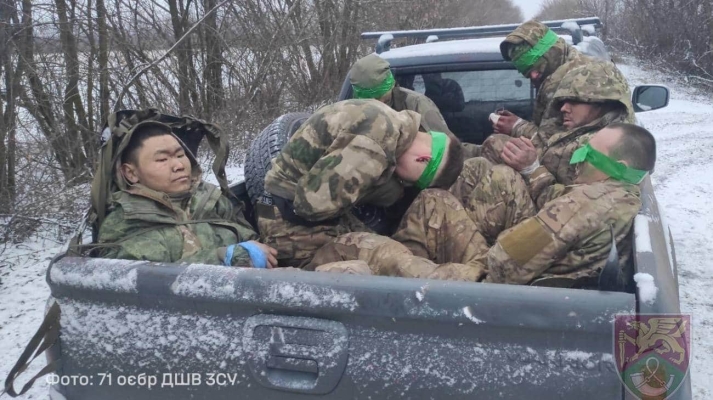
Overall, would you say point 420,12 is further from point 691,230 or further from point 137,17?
point 691,230

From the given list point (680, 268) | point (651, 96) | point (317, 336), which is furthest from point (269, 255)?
point (680, 268)

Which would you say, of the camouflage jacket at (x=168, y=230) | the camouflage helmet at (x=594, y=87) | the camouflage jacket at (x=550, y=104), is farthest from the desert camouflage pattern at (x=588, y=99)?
the camouflage jacket at (x=168, y=230)

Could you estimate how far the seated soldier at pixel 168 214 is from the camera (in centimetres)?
218

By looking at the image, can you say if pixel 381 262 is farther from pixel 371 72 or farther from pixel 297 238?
pixel 371 72

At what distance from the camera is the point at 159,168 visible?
2.53 meters

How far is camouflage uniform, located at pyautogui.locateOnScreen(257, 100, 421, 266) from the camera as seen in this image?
2.24m

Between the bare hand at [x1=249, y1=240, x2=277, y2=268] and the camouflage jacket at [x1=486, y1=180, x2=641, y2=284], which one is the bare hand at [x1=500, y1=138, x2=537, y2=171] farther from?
the bare hand at [x1=249, y1=240, x2=277, y2=268]

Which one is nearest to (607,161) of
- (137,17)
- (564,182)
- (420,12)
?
(564,182)

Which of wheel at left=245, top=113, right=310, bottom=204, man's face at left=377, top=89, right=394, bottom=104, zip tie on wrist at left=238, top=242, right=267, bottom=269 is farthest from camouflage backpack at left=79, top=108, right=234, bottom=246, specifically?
man's face at left=377, top=89, right=394, bottom=104

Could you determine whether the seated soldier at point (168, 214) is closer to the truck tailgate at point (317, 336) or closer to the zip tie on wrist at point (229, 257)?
the zip tie on wrist at point (229, 257)

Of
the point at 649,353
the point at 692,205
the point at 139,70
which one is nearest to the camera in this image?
the point at 649,353

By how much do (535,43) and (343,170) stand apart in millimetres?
1890

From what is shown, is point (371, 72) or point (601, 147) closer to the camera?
point (601, 147)

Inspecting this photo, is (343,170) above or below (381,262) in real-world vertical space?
above
